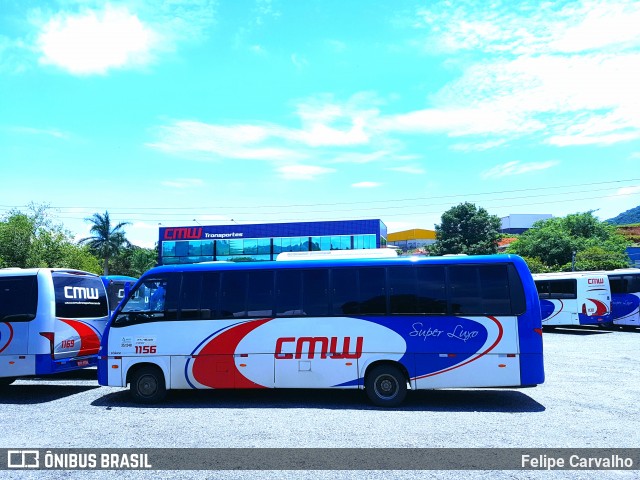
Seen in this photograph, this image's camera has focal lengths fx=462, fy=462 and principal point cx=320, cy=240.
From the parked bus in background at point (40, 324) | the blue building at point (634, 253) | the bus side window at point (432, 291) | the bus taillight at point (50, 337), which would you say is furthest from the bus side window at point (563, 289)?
the blue building at point (634, 253)

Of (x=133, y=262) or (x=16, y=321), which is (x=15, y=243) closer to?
(x=16, y=321)

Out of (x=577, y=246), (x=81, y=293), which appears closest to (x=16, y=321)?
(x=81, y=293)

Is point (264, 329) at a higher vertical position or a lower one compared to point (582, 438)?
higher

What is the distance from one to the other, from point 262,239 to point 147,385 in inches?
1905

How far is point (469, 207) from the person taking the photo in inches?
2159

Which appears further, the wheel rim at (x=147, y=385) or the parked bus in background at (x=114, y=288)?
the parked bus in background at (x=114, y=288)

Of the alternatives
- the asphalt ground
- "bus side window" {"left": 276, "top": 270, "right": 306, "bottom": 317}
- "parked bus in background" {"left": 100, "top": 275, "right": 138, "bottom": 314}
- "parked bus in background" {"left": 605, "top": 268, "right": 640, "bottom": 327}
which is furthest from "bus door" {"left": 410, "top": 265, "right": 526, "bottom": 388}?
"parked bus in background" {"left": 605, "top": 268, "right": 640, "bottom": 327}

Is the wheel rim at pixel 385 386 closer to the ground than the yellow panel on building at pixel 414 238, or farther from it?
closer to the ground

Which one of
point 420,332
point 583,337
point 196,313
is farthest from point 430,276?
point 583,337

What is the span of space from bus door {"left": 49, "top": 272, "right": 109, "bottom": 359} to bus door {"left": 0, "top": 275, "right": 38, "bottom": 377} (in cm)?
51

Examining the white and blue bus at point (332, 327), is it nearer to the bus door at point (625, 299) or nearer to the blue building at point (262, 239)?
the bus door at point (625, 299)

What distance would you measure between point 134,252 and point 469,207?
51.4 metres

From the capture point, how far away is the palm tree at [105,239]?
220 ft

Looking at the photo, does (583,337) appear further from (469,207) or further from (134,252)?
(134,252)
